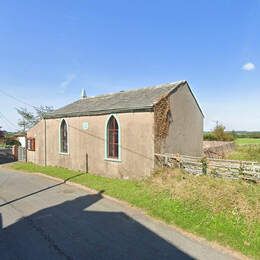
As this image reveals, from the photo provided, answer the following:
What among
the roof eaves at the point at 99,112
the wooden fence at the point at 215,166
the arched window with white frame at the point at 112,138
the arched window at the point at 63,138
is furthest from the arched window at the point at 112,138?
the arched window at the point at 63,138

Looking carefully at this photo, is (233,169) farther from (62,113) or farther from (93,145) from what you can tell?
(62,113)

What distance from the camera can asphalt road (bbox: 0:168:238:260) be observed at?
7027 millimetres

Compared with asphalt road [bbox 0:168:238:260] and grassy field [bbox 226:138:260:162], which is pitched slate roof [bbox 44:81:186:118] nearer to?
asphalt road [bbox 0:168:238:260]

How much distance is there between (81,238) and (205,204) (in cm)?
414

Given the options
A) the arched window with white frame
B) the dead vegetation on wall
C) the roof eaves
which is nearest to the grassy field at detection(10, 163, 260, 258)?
the dead vegetation on wall

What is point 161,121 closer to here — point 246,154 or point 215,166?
point 215,166

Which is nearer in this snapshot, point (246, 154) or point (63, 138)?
point (63, 138)

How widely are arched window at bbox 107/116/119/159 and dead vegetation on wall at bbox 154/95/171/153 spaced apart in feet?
9.85

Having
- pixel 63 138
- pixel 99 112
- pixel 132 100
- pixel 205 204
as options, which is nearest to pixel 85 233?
pixel 205 204

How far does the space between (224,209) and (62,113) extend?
16.1 metres

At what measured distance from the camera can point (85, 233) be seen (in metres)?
8.46

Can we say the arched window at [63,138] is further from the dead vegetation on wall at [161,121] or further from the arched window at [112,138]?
the dead vegetation on wall at [161,121]

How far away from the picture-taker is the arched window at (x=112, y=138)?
58.9 ft

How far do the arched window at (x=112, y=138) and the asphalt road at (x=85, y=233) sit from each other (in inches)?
206
